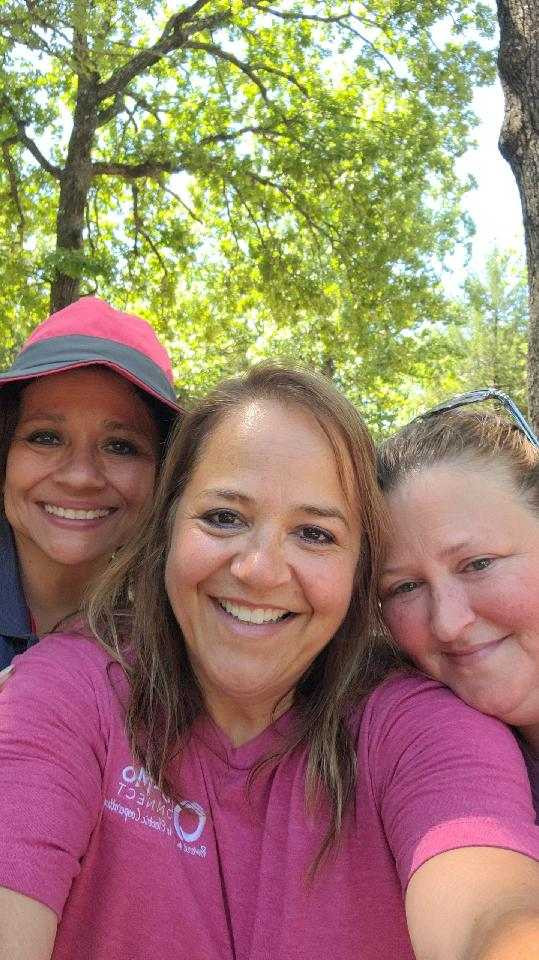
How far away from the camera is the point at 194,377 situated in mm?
16219

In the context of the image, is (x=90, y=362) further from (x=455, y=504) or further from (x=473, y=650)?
(x=473, y=650)

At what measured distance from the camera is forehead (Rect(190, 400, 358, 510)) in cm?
194

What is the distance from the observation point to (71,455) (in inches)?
105

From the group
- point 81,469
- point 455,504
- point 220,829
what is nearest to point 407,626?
point 455,504

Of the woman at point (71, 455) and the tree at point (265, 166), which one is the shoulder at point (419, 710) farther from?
the tree at point (265, 166)

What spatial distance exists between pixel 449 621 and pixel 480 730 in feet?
0.89

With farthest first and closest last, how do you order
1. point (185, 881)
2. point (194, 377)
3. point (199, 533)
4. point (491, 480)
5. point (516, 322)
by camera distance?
point (516, 322)
point (194, 377)
point (491, 480)
point (199, 533)
point (185, 881)

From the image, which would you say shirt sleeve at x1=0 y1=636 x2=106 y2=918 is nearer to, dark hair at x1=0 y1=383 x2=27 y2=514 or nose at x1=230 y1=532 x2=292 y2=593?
nose at x1=230 y1=532 x2=292 y2=593

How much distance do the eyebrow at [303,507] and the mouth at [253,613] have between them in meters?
0.24

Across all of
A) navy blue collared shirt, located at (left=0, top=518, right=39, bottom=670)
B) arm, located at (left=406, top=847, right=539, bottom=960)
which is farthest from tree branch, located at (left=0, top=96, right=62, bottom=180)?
arm, located at (left=406, top=847, right=539, bottom=960)

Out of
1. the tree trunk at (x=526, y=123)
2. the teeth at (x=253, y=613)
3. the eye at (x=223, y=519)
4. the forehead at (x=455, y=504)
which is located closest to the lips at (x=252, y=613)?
the teeth at (x=253, y=613)

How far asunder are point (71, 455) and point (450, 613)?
1336 mm

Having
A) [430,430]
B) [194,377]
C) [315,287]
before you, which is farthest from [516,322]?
[430,430]

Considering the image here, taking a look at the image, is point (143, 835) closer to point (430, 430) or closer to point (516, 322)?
point (430, 430)
